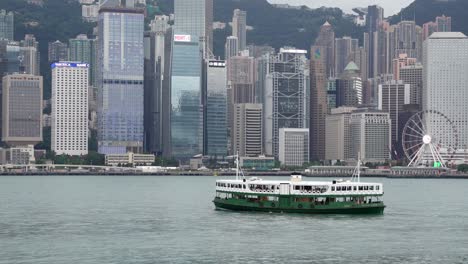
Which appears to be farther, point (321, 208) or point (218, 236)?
point (321, 208)

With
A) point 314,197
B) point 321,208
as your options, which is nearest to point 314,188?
point 314,197

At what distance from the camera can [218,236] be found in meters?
84.9

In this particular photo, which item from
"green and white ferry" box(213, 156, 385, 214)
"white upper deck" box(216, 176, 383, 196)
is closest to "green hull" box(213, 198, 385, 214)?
"green and white ferry" box(213, 156, 385, 214)

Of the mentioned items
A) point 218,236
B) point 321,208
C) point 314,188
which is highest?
point 314,188

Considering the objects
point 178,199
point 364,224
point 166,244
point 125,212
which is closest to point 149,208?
point 125,212

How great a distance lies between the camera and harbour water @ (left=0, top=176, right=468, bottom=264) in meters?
73.5

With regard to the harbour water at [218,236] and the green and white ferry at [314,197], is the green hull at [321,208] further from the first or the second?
the harbour water at [218,236]

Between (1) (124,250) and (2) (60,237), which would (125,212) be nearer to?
(2) (60,237)

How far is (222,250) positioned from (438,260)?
47.5ft

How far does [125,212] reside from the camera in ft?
362

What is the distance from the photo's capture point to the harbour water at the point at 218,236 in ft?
241

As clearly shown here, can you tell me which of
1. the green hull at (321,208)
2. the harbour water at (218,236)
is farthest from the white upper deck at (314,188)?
the harbour water at (218,236)

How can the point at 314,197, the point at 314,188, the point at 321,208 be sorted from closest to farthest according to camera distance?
the point at 321,208 → the point at 314,197 → the point at 314,188

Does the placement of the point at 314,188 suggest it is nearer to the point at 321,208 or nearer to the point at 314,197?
the point at 314,197
